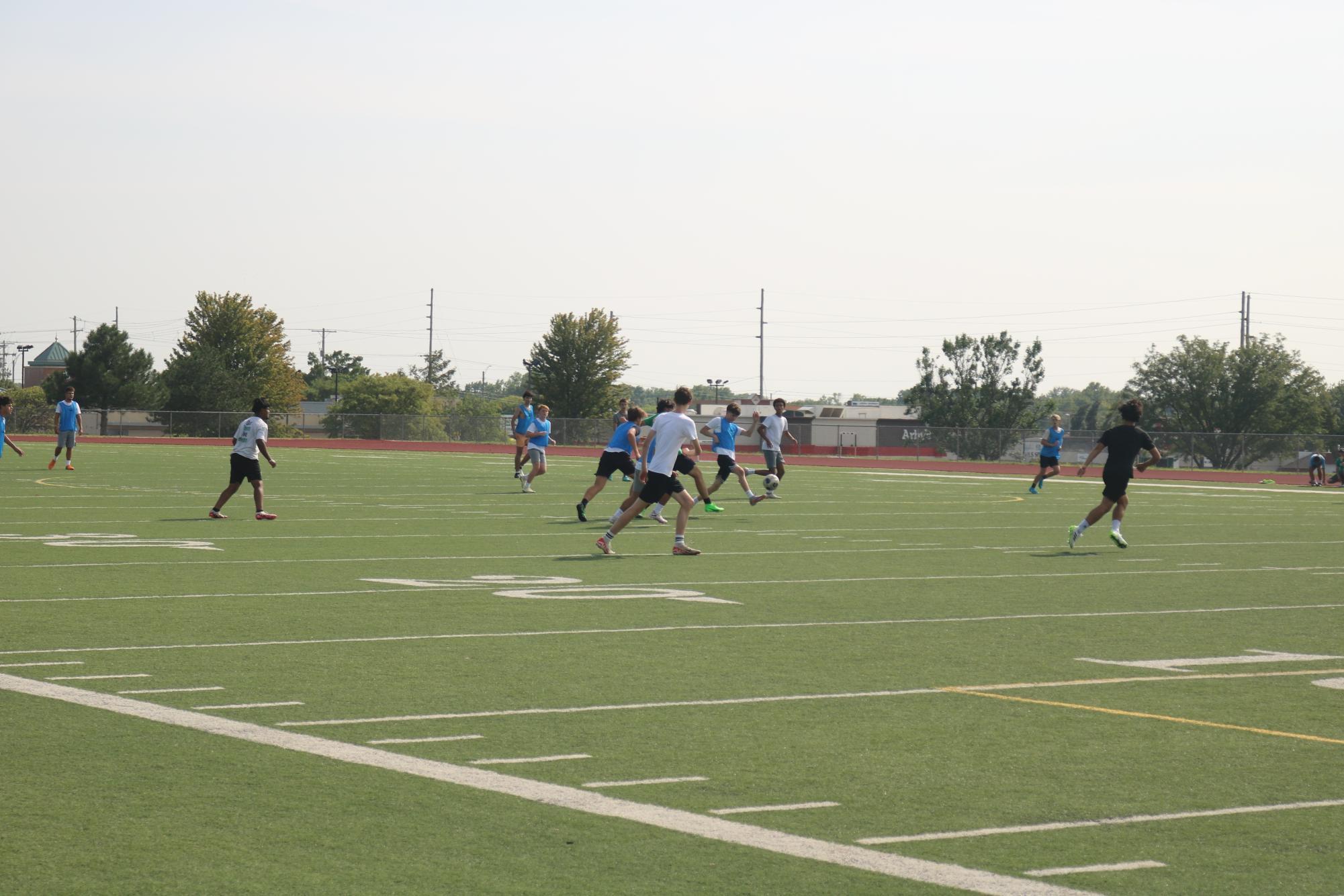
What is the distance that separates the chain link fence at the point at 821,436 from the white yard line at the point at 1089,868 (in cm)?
4941

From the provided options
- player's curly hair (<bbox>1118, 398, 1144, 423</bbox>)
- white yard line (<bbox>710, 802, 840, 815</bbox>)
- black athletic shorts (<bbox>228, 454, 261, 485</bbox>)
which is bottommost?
white yard line (<bbox>710, 802, 840, 815</bbox>)

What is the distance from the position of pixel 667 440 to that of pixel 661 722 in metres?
9.95

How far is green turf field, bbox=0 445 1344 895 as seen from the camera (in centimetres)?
561

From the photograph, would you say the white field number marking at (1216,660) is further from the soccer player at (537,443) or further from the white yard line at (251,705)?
the soccer player at (537,443)

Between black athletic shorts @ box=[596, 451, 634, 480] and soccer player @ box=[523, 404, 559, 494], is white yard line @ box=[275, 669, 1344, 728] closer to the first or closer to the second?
black athletic shorts @ box=[596, 451, 634, 480]

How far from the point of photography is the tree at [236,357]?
3708 inches

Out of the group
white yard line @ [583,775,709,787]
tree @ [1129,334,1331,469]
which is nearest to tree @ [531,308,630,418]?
tree @ [1129,334,1331,469]

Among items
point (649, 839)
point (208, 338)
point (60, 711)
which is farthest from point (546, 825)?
point (208, 338)

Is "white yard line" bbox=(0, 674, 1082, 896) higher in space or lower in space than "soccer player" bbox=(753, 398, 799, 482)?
lower

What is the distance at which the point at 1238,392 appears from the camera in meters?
93.6

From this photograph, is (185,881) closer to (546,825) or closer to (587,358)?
(546,825)

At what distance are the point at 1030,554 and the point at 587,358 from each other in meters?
84.6

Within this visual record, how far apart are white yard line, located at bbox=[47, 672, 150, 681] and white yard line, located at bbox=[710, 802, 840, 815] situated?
168 inches

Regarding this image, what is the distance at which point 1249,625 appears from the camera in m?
12.5
